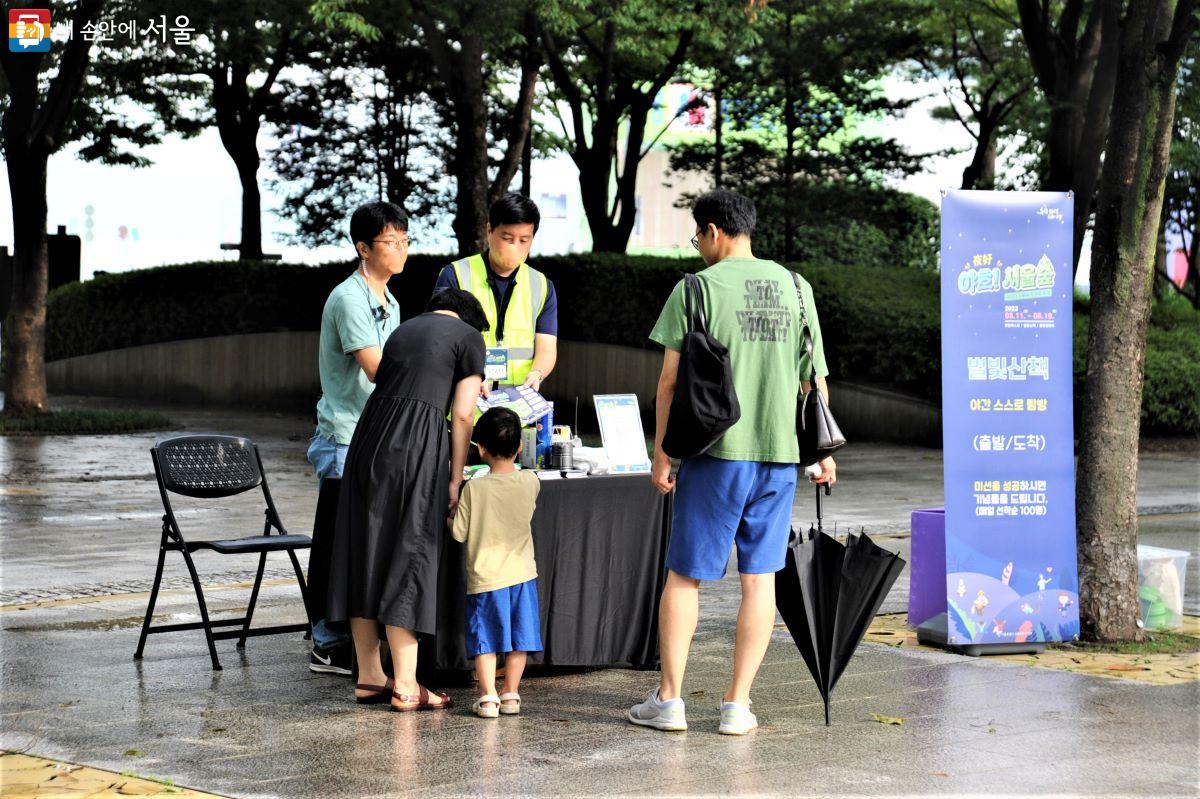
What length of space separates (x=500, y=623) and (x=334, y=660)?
1094 mm

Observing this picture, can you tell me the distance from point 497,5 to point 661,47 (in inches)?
269

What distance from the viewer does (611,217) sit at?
27469 millimetres

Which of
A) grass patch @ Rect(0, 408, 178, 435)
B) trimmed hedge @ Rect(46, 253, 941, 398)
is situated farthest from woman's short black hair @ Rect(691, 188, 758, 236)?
grass patch @ Rect(0, 408, 178, 435)

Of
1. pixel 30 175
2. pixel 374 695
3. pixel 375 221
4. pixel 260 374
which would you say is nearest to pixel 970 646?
pixel 374 695

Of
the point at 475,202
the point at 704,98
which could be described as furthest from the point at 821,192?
the point at 475,202

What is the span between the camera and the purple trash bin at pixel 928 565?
26.1 ft

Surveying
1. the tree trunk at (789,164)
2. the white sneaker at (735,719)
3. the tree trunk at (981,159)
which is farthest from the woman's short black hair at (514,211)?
the tree trunk at (789,164)

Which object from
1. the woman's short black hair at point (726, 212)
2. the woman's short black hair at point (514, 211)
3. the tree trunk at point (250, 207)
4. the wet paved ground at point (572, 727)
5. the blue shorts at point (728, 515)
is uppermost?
the tree trunk at point (250, 207)

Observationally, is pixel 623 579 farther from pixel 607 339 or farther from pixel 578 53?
pixel 578 53

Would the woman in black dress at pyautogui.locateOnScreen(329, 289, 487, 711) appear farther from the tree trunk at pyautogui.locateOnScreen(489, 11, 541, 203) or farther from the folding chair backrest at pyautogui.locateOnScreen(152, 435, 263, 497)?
the tree trunk at pyautogui.locateOnScreen(489, 11, 541, 203)

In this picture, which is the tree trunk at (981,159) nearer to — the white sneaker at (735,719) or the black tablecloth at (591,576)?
the black tablecloth at (591,576)

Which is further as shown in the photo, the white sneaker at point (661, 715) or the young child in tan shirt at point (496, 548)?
the young child in tan shirt at point (496, 548)

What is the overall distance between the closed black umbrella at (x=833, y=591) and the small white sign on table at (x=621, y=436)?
44.6 inches

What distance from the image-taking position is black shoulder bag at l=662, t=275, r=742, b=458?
577cm
